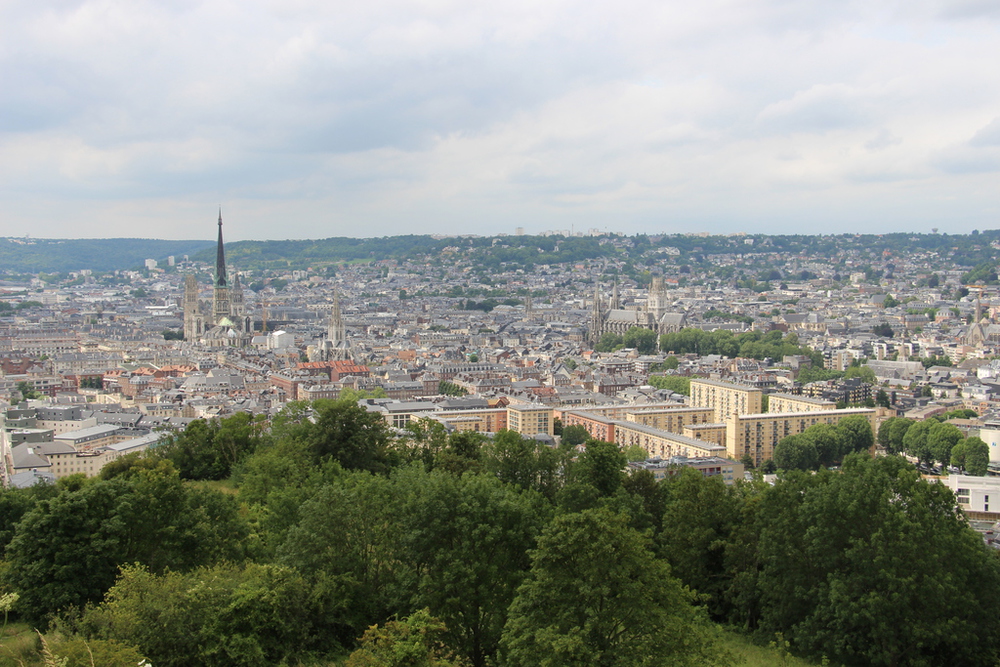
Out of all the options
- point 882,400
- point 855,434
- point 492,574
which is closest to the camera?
point 492,574

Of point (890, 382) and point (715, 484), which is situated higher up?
point (715, 484)

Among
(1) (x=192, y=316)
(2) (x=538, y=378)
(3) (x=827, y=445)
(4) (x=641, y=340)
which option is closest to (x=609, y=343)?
(4) (x=641, y=340)

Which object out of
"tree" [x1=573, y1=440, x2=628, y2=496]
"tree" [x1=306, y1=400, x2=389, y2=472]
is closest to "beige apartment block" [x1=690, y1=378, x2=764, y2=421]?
"tree" [x1=306, y1=400, x2=389, y2=472]

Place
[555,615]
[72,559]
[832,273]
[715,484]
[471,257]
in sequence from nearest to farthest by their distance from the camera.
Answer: [555,615] → [72,559] → [715,484] → [832,273] → [471,257]

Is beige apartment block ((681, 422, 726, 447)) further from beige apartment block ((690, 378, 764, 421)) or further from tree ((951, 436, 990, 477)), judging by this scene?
tree ((951, 436, 990, 477))

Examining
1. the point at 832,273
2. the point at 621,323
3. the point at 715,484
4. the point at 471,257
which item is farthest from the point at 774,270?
the point at 715,484

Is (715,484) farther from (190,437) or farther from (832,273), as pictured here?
(832,273)

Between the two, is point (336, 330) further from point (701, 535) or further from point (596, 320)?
point (701, 535)
